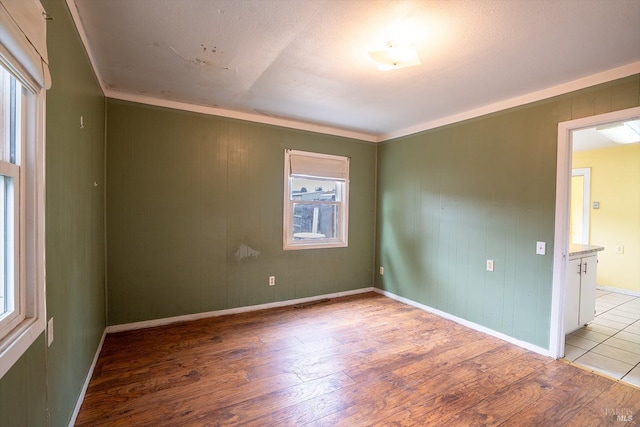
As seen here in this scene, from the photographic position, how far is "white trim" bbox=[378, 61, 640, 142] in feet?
7.67

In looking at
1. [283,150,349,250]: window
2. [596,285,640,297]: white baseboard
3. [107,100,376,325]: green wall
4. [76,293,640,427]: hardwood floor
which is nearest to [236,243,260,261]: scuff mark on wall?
[107,100,376,325]: green wall

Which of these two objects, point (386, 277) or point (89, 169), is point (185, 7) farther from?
point (386, 277)

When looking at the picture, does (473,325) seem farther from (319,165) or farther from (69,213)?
(69,213)

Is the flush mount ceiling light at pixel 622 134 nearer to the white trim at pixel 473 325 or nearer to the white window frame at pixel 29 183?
the white trim at pixel 473 325

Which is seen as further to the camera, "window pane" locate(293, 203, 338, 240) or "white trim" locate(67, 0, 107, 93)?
"window pane" locate(293, 203, 338, 240)

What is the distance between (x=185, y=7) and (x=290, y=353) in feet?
8.81

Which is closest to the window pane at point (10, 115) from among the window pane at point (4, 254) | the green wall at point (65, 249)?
the window pane at point (4, 254)

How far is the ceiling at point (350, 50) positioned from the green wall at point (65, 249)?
381mm

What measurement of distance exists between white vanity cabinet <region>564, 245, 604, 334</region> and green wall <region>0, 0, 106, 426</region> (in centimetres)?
398

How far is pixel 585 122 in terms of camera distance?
8.34 ft

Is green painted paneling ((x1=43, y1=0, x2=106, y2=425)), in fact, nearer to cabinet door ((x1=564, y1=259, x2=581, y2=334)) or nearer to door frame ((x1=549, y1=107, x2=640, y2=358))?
door frame ((x1=549, y1=107, x2=640, y2=358))

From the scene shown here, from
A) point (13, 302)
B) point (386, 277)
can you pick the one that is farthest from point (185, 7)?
point (386, 277)

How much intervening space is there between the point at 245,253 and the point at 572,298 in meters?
3.59

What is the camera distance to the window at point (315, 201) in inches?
159
